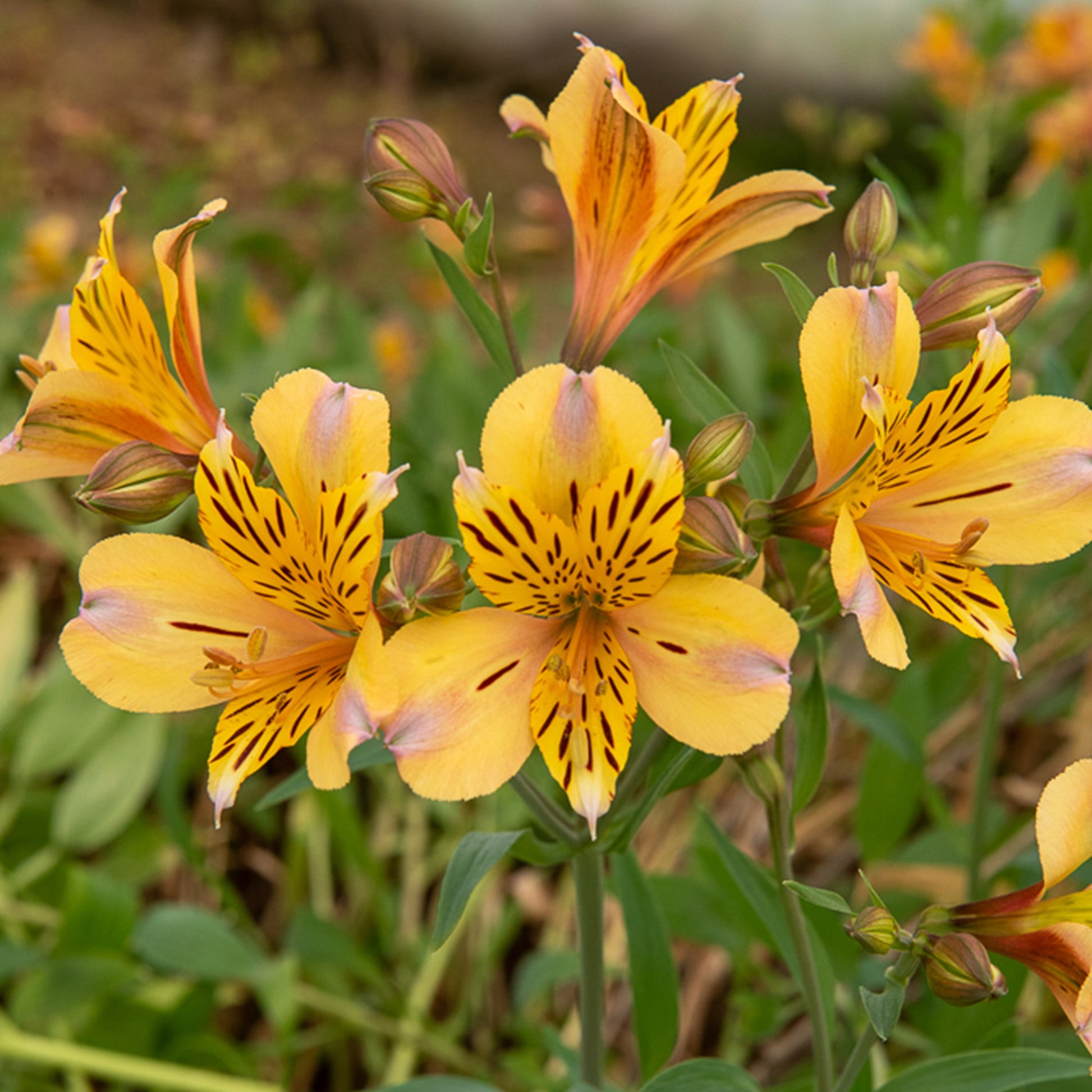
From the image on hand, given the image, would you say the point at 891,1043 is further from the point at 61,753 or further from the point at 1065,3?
the point at 1065,3

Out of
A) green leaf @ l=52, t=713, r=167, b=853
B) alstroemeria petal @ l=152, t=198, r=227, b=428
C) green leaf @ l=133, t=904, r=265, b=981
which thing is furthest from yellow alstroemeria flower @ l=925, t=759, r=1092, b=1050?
green leaf @ l=52, t=713, r=167, b=853

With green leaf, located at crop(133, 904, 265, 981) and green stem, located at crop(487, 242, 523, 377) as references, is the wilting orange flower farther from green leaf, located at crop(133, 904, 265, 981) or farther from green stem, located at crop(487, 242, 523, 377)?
green leaf, located at crop(133, 904, 265, 981)

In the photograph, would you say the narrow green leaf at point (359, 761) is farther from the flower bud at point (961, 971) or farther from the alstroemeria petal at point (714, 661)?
the flower bud at point (961, 971)

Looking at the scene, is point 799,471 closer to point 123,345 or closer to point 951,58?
point 123,345

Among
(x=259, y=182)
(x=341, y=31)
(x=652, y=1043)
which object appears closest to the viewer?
(x=652, y=1043)

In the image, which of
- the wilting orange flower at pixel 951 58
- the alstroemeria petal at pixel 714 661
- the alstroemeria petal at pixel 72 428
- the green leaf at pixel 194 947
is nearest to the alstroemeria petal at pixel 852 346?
the alstroemeria petal at pixel 714 661

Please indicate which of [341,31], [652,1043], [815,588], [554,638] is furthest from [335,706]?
[341,31]
